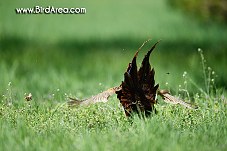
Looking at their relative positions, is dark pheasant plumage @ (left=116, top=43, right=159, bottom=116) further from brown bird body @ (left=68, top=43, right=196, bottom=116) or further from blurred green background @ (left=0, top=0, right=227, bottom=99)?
blurred green background @ (left=0, top=0, right=227, bottom=99)

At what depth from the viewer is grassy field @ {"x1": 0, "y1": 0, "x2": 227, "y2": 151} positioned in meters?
3.56

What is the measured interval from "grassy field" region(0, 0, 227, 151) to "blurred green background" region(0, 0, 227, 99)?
2 centimetres

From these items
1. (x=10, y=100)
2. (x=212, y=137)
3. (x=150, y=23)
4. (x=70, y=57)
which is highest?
(x=150, y=23)

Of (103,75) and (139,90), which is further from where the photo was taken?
(103,75)

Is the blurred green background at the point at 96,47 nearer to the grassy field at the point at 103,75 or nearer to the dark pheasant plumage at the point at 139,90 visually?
the grassy field at the point at 103,75

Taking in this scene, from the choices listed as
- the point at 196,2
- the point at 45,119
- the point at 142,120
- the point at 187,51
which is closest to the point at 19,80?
the point at 45,119

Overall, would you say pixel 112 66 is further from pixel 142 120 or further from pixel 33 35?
pixel 142 120

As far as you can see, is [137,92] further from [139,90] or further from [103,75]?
[103,75]

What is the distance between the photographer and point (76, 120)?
3977 mm

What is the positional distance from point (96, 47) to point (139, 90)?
20.5ft

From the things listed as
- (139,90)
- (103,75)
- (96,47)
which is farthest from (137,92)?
(96,47)

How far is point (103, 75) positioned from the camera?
753 cm

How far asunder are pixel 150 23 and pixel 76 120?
946cm

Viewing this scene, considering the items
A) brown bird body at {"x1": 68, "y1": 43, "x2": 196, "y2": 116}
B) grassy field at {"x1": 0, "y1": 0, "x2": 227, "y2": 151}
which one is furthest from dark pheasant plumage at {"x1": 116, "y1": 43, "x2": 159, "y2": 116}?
grassy field at {"x1": 0, "y1": 0, "x2": 227, "y2": 151}
